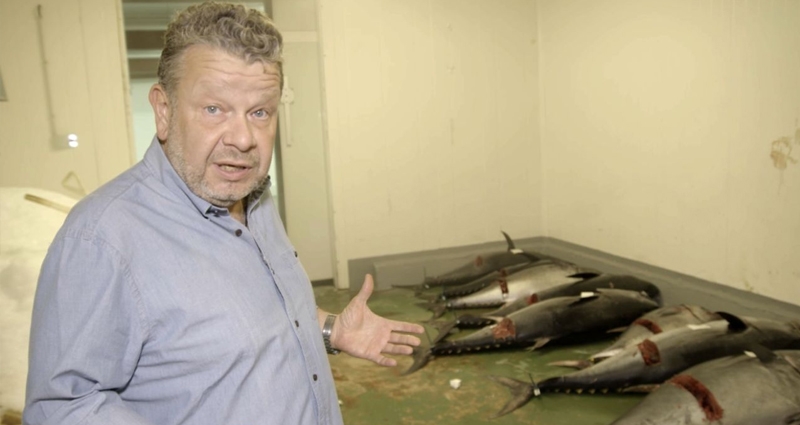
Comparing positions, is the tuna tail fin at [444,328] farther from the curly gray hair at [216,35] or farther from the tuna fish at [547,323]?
the curly gray hair at [216,35]

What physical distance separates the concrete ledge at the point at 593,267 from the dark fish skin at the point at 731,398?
1.02 m

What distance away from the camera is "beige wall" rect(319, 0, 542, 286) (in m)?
4.98

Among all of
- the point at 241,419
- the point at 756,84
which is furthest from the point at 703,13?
the point at 241,419

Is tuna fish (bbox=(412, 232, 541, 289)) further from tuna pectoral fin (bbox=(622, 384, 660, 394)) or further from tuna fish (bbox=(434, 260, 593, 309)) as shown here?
tuna pectoral fin (bbox=(622, 384, 660, 394))

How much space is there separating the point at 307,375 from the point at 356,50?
4.05 meters

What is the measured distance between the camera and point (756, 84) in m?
3.30

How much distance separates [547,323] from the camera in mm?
3436

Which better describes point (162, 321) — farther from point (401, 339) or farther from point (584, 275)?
point (584, 275)

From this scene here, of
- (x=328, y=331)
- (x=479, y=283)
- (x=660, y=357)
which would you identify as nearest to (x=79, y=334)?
(x=328, y=331)

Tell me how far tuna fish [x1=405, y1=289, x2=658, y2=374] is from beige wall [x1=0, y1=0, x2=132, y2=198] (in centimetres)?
303

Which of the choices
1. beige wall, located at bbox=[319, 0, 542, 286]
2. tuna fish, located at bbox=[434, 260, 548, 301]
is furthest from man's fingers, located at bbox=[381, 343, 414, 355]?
beige wall, located at bbox=[319, 0, 542, 286]

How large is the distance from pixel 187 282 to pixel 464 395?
2184 mm

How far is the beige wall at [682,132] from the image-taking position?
10.6ft

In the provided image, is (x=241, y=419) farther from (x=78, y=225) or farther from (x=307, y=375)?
(x=78, y=225)
